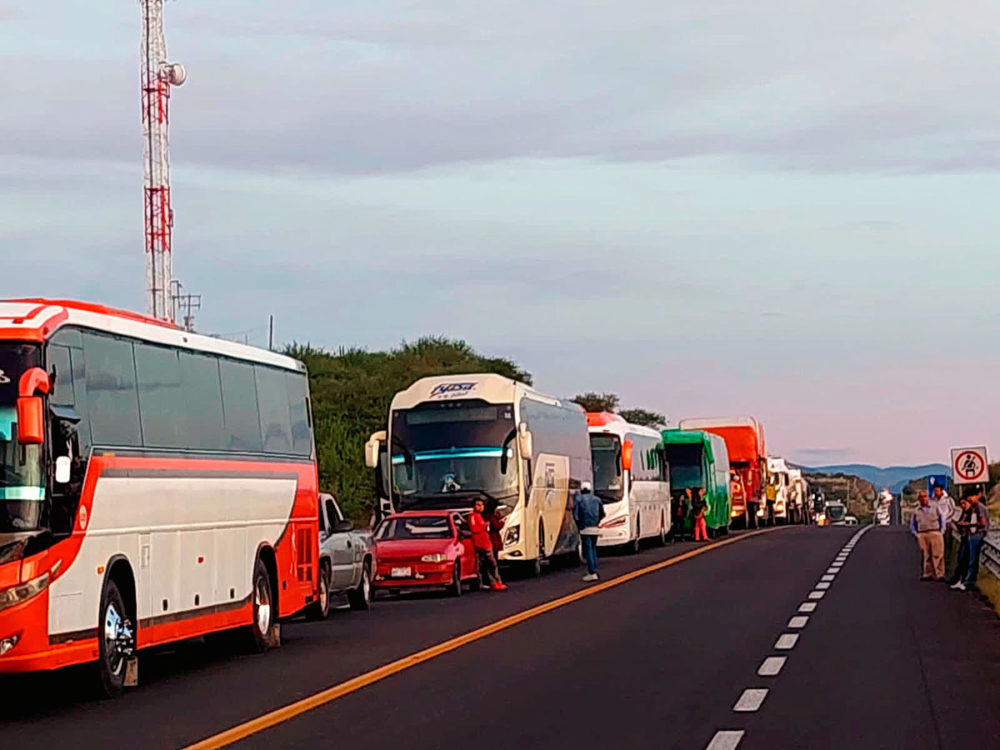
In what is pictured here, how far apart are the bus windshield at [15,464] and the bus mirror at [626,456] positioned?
33.8m

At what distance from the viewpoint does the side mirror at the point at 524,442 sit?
35.2 m

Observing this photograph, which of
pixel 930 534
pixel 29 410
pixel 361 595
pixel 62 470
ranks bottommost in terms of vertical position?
pixel 361 595

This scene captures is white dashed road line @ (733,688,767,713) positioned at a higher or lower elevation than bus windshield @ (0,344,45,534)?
lower

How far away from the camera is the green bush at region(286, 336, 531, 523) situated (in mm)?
85250

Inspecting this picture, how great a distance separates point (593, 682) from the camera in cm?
1631

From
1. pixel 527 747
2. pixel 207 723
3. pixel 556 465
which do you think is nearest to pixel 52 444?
pixel 207 723

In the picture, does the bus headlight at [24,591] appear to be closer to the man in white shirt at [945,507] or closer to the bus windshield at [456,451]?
the man in white shirt at [945,507]

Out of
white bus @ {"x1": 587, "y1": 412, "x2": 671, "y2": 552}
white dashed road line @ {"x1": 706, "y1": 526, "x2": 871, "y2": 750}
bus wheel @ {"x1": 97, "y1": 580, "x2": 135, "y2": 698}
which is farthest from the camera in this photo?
white bus @ {"x1": 587, "y1": 412, "x2": 671, "y2": 552}

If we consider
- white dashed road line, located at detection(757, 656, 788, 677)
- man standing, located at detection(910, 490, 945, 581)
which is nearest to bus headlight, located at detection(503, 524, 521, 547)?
man standing, located at detection(910, 490, 945, 581)

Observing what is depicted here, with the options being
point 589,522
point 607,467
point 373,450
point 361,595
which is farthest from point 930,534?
point 607,467

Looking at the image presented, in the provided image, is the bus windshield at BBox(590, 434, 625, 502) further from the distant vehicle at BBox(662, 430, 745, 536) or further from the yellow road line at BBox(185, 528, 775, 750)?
the yellow road line at BBox(185, 528, 775, 750)

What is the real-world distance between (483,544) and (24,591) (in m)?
18.2

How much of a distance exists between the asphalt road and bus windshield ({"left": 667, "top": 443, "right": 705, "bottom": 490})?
3210cm

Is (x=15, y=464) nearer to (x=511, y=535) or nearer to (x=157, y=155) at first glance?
(x=511, y=535)
